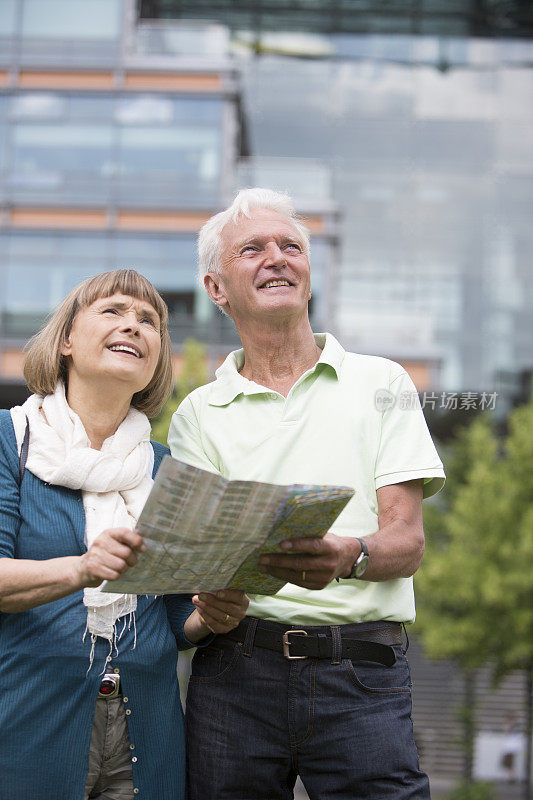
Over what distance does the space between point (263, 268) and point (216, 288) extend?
0.23 metres

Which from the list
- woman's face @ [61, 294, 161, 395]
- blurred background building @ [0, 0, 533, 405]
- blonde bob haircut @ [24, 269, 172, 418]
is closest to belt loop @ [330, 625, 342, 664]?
woman's face @ [61, 294, 161, 395]

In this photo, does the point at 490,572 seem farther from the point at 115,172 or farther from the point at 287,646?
the point at 287,646

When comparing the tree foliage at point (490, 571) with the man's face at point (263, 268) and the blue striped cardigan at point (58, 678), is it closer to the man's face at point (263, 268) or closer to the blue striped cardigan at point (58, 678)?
the man's face at point (263, 268)

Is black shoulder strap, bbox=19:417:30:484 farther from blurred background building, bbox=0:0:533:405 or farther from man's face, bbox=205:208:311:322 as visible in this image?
blurred background building, bbox=0:0:533:405

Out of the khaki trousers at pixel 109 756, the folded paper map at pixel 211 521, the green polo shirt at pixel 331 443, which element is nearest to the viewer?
the folded paper map at pixel 211 521

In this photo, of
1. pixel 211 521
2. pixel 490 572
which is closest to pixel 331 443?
pixel 211 521

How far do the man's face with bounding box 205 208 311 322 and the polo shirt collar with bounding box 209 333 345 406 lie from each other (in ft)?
0.42

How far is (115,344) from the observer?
7.15ft

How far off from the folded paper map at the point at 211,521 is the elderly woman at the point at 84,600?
0.57ft

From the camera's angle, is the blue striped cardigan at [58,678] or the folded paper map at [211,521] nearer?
the folded paper map at [211,521]

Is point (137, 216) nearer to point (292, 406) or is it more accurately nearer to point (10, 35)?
point (10, 35)

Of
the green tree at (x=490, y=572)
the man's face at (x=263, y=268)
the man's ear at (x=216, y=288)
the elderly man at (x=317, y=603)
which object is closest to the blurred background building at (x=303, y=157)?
the green tree at (x=490, y=572)

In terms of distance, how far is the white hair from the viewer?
2.52 meters

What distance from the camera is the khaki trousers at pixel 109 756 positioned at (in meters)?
2.03
